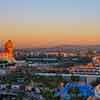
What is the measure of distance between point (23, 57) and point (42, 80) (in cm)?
511

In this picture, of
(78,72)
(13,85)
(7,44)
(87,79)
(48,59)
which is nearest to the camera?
(13,85)

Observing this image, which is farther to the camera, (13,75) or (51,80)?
(13,75)

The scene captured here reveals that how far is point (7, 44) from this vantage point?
11.7 meters

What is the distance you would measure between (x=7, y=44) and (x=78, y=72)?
3111 millimetres

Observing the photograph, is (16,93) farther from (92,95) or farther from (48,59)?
(48,59)

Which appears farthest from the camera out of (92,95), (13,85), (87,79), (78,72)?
(78,72)

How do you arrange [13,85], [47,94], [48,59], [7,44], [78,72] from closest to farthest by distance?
1. [47,94]
2. [13,85]
3. [78,72]
4. [7,44]
5. [48,59]

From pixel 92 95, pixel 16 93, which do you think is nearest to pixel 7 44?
pixel 16 93

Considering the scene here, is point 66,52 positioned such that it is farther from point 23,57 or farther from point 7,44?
point 7,44

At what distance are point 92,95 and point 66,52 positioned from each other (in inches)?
278

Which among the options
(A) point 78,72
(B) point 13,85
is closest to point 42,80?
(B) point 13,85

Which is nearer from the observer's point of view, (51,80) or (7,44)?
(51,80)

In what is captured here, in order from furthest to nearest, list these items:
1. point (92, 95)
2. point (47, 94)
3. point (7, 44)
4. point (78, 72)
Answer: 1. point (7, 44)
2. point (78, 72)
3. point (47, 94)
4. point (92, 95)

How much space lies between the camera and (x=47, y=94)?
687 centimetres
